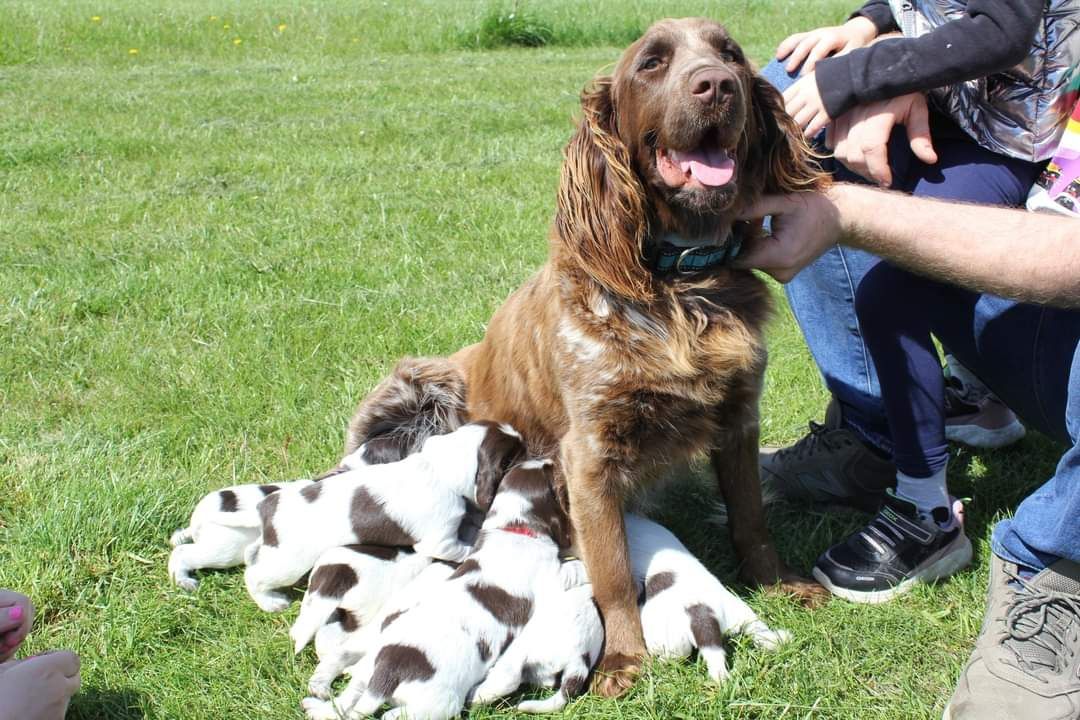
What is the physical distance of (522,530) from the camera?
2785 mm

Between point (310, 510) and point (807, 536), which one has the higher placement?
point (310, 510)

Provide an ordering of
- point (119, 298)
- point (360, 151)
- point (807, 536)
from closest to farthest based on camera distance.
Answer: point (807, 536), point (119, 298), point (360, 151)

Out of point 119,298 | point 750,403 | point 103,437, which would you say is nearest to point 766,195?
point 750,403

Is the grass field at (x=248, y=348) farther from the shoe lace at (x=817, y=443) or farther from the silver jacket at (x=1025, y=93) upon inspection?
the silver jacket at (x=1025, y=93)

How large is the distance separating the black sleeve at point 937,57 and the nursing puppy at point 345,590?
1.72 metres

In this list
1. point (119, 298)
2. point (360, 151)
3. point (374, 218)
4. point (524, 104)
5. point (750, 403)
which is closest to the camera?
point (750, 403)

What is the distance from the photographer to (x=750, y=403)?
2885 mm

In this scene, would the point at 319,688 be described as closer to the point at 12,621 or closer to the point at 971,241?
the point at 12,621

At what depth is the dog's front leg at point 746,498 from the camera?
2.90 metres

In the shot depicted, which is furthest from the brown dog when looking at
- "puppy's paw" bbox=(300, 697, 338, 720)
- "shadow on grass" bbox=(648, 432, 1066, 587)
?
"puppy's paw" bbox=(300, 697, 338, 720)

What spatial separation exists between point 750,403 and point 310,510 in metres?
1.26

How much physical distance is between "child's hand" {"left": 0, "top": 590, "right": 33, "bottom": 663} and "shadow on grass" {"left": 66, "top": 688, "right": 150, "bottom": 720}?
0.69 feet

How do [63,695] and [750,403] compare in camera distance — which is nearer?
[63,695]

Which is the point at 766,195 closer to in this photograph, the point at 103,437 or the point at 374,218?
the point at 103,437
